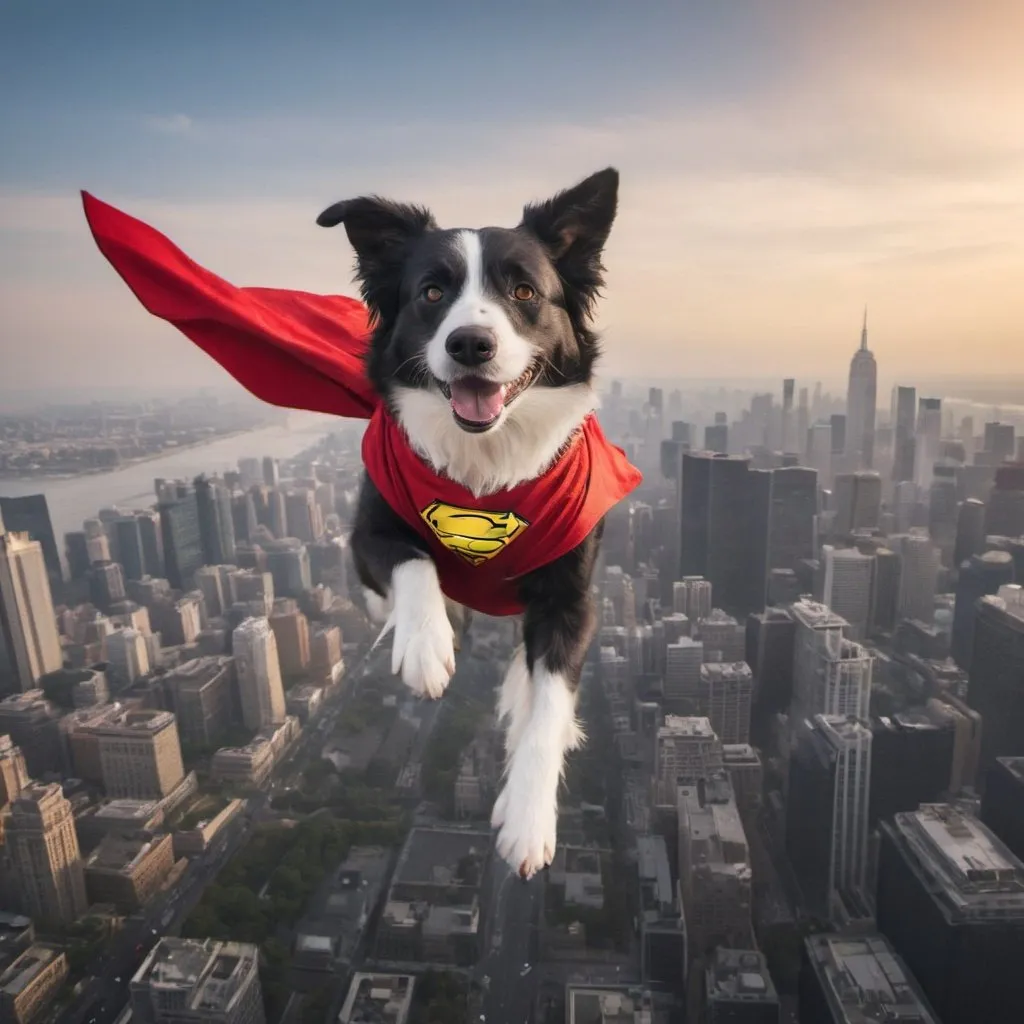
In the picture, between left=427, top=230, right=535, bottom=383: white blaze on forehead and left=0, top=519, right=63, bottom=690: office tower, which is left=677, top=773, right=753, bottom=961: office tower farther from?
left=0, top=519, right=63, bottom=690: office tower

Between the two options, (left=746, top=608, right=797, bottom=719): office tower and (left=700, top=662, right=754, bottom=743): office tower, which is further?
(left=746, top=608, right=797, bottom=719): office tower

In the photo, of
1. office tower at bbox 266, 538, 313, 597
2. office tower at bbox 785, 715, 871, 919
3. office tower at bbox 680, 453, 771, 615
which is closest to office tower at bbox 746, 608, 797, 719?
office tower at bbox 785, 715, 871, 919

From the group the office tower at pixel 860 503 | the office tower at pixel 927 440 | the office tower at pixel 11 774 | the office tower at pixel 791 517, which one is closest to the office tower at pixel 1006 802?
the office tower at pixel 791 517

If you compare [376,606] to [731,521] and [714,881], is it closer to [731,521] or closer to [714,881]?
[714,881]

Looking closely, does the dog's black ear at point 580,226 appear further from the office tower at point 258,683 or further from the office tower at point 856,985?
the office tower at point 258,683

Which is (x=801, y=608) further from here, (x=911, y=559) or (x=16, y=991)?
(x=16, y=991)

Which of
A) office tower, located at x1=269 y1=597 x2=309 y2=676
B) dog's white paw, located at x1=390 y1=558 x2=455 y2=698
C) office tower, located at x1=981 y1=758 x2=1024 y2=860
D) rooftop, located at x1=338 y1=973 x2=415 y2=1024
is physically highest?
dog's white paw, located at x1=390 y1=558 x2=455 y2=698

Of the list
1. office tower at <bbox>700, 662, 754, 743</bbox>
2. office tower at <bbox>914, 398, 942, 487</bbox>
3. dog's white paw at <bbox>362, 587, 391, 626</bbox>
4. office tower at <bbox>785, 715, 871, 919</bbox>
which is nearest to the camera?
dog's white paw at <bbox>362, 587, 391, 626</bbox>

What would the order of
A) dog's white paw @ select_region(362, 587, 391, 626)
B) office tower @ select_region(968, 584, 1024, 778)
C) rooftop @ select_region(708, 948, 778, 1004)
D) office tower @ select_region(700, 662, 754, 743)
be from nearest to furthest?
dog's white paw @ select_region(362, 587, 391, 626)
rooftop @ select_region(708, 948, 778, 1004)
office tower @ select_region(968, 584, 1024, 778)
office tower @ select_region(700, 662, 754, 743)
